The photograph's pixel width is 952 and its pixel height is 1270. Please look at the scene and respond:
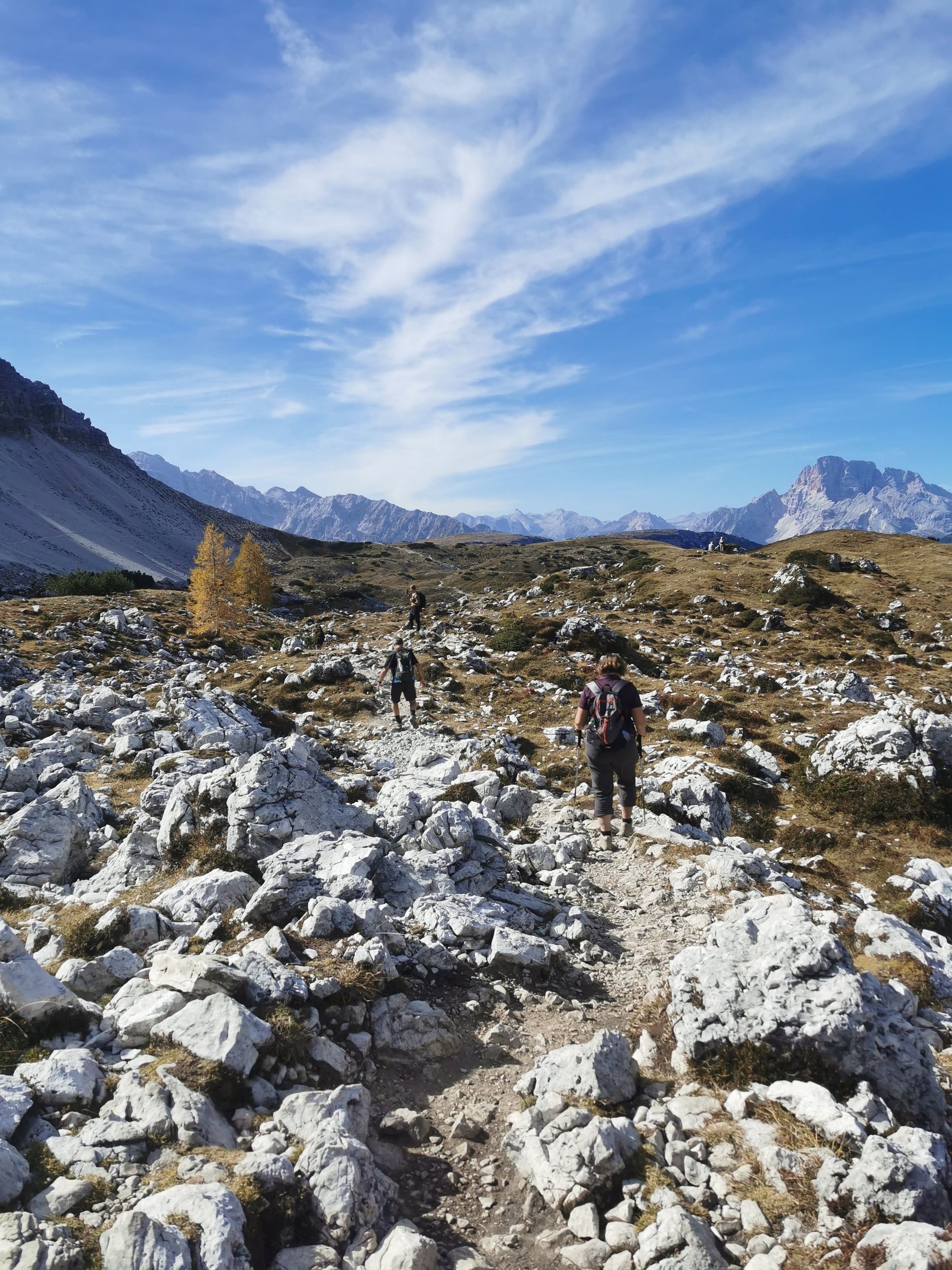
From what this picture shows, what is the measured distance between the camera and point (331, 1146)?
526 centimetres

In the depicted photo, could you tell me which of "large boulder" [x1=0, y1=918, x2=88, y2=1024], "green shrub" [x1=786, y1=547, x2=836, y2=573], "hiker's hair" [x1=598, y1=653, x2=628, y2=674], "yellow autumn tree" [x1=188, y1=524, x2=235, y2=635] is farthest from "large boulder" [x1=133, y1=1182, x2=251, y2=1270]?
"green shrub" [x1=786, y1=547, x2=836, y2=573]

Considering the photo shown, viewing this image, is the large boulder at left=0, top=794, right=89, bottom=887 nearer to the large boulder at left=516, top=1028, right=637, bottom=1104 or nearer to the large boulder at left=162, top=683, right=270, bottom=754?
the large boulder at left=162, top=683, right=270, bottom=754

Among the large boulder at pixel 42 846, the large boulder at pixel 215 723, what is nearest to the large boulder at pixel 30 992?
the large boulder at pixel 42 846

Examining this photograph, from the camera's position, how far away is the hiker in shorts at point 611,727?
11766mm

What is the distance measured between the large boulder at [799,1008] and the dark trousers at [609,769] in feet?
14.4

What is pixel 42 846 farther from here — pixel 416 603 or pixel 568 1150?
pixel 416 603

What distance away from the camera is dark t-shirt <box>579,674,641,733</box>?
11781mm

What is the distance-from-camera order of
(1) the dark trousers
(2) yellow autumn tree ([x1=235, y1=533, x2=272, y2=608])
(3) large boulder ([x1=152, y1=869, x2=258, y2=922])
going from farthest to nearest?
1. (2) yellow autumn tree ([x1=235, y1=533, x2=272, y2=608])
2. (1) the dark trousers
3. (3) large boulder ([x1=152, y1=869, x2=258, y2=922])

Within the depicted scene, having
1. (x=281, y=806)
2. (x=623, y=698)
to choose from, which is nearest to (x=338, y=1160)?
(x=281, y=806)

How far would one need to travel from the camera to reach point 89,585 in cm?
6025

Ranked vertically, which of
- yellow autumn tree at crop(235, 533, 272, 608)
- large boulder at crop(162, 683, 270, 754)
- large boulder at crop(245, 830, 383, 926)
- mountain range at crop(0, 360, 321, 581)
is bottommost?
large boulder at crop(245, 830, 383, 926)

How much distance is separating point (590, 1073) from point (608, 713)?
6299 millimetres

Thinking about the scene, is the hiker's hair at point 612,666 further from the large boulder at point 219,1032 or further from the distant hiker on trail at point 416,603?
the distant hiker on trail at point 416,603

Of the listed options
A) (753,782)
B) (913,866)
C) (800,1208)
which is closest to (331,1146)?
(800,1208)
